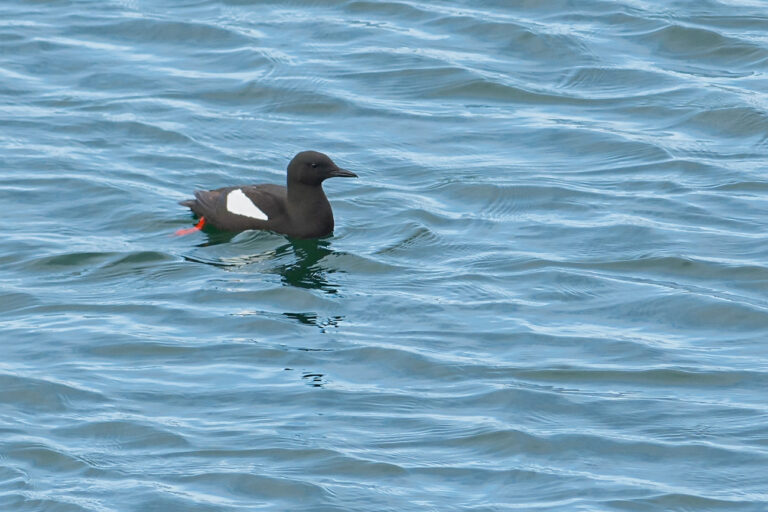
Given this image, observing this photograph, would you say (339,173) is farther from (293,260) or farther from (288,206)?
(293,260)

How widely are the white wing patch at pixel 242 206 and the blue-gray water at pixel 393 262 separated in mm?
273

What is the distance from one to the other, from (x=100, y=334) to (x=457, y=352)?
2458mm

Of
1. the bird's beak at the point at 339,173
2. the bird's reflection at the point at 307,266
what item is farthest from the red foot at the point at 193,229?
the bird's beak at the point at 339,173

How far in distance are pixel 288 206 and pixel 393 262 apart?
1202 millimetres

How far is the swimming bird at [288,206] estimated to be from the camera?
13.2 metres

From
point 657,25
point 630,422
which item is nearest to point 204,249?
point 630,422

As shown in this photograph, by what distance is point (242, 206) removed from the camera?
13.3 metres

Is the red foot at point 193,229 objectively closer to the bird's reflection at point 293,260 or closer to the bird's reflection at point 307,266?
the bird's reflection at point 293,260

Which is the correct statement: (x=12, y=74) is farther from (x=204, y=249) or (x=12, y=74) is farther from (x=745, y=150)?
(x=745, y=150)

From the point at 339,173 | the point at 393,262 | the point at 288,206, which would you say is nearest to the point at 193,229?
the point at 288,206

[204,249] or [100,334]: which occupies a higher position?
[204,249]

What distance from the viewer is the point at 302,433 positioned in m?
9.84

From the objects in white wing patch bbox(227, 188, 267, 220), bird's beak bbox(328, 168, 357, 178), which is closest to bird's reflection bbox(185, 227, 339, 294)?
white wing patch bbox(227, 188, 267, 220)

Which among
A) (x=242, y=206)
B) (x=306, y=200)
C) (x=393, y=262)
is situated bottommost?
(x=393, y=262)
